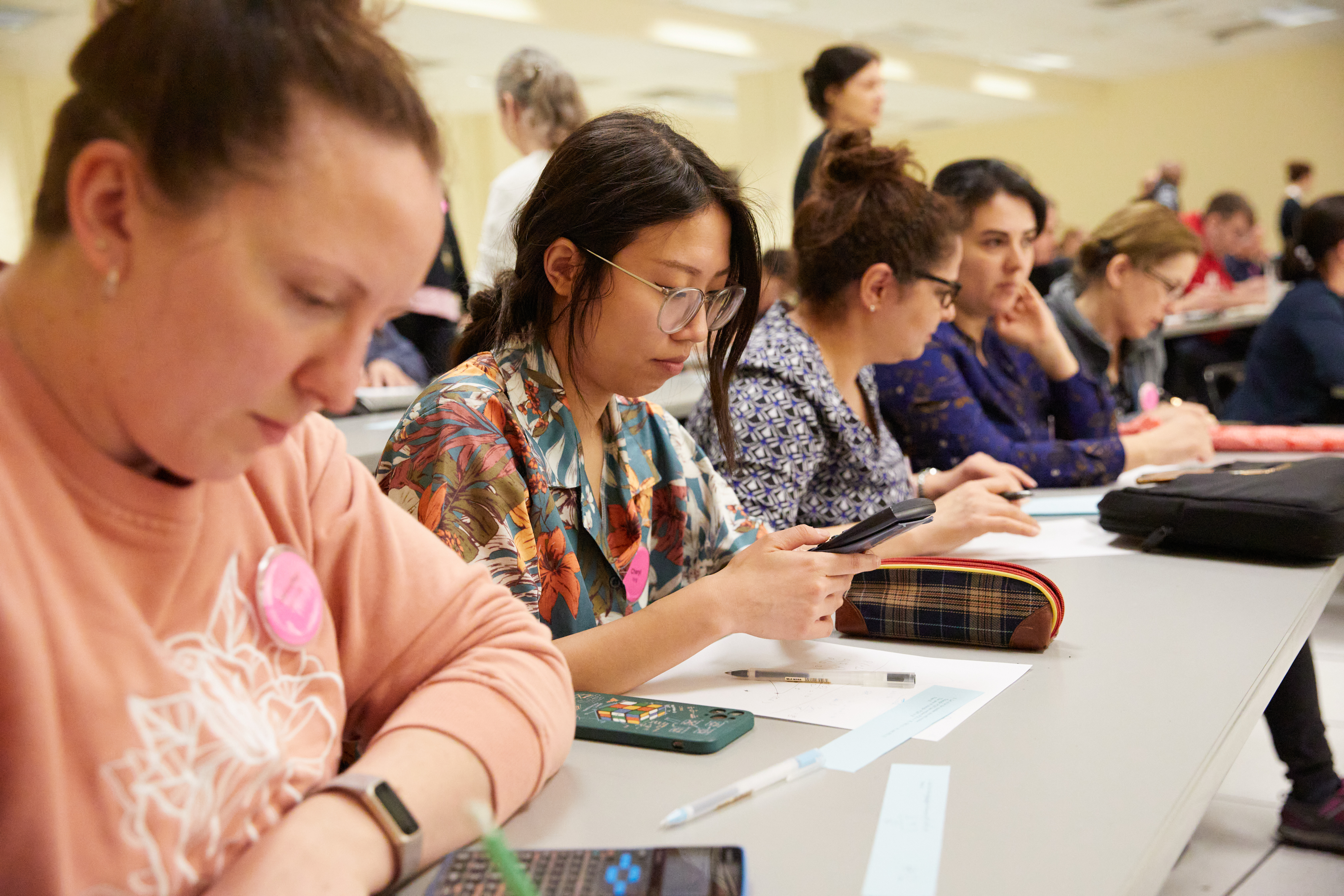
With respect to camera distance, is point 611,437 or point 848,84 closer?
point 611,437

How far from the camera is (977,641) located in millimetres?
1220

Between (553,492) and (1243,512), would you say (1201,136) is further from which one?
(553,492)

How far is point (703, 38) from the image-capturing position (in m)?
9.12

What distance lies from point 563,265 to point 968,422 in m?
1.26

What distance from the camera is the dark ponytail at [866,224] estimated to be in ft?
6.57

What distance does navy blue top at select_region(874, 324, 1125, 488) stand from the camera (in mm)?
2277

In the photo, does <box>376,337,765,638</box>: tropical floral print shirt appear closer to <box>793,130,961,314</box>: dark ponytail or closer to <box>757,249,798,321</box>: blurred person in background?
<box>757,249,798,321</box>: blurred person in background

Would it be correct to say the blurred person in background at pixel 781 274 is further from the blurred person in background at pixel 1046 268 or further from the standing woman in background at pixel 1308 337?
the standing woman in background at pixel 1308 337

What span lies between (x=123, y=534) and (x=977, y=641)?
3.01 ft

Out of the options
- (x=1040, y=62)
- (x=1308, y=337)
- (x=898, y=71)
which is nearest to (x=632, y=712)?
(x=1308, y=337)

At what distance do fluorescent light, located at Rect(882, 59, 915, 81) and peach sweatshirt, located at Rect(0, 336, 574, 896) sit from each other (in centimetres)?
1036

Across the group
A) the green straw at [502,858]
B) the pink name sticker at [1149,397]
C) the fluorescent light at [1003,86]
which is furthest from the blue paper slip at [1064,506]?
the fluorescent light at [1003,86]

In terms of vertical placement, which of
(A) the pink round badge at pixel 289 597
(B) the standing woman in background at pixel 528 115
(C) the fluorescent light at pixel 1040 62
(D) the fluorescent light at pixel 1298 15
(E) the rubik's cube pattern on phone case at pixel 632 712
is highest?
(D) the fluorescent light at pixel 1298 15

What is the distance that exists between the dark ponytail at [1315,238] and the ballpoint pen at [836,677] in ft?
11.3
